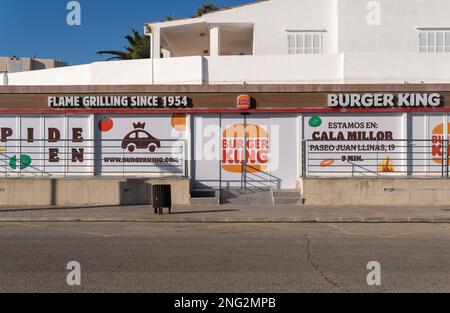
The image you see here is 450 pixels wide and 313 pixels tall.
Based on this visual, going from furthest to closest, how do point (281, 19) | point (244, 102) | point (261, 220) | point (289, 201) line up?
point (281, 19)
point (244, 102)
point (289, 201)
point (261, 220)

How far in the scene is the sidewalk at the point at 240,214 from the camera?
14.9 m

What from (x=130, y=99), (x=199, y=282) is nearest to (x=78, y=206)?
(x=130, y=99)

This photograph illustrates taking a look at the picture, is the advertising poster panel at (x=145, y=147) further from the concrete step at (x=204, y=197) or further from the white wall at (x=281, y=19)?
the white wall at (x=281, y=19)

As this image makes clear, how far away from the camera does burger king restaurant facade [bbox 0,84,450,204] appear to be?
64.6 feet

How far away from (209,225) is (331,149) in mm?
7448

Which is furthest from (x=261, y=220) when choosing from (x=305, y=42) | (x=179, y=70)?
(x=305, y=42)

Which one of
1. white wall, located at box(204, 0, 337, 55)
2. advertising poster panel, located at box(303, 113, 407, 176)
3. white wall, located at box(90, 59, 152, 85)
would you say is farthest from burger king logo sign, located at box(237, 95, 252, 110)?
white wall, located at box(204, 0, 337, 55)

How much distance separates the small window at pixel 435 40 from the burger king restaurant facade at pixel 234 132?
813 cm

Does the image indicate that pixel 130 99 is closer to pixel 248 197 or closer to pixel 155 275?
pixel 248 197

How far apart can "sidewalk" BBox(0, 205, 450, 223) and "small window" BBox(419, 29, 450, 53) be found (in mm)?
12564

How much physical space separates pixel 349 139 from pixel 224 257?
38.1 ft

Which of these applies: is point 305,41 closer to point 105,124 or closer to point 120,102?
point 120,102

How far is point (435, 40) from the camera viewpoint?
26969mm
